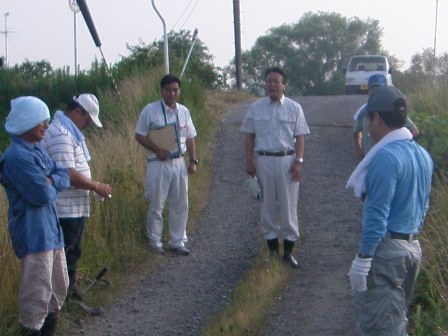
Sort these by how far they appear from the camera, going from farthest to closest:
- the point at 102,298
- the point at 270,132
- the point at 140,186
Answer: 1. the point at 140,186
2. the point at 270,132
3. the point at 102,298

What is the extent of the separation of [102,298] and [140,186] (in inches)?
93.4

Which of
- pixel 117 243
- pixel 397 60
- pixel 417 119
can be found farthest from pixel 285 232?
pixel 397 60

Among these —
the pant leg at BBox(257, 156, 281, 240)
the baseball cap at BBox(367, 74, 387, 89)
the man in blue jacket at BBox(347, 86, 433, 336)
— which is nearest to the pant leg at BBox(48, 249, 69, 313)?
the man in blue jacket at BBox(347, 86, 433, 336)

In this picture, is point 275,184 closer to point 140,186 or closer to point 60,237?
point 140,186

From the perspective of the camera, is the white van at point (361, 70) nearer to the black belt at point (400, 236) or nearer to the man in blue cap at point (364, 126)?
the man in blue cap at point (364, 126)

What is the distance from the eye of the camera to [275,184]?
8.55m

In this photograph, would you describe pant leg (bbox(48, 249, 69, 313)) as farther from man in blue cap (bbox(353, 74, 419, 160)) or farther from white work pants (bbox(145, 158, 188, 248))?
man in blue cap (bbox(353, 74, 419, 160))

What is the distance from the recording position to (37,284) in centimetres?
571

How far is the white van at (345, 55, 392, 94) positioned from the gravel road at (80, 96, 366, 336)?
18.0 m

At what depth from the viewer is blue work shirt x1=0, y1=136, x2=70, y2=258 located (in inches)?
222

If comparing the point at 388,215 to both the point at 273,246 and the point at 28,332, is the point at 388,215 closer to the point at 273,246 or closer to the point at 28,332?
the point at 28,332

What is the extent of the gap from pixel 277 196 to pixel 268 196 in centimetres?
9

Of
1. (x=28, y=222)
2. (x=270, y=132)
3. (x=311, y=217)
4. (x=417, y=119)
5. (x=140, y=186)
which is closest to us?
(x=28, y=222)

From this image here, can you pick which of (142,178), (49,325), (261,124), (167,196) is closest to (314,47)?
(142,178)
